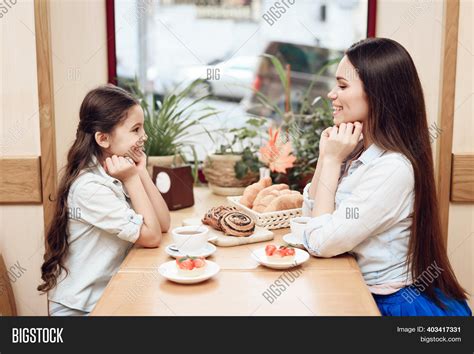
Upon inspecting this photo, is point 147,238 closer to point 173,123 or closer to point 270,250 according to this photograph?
point 270,250

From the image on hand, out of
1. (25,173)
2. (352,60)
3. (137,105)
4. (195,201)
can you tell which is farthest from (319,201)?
(25,173)

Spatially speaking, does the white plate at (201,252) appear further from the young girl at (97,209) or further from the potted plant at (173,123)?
the potted plant at (173,123)

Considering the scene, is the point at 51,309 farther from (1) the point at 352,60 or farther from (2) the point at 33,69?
(1) the point at 352,60

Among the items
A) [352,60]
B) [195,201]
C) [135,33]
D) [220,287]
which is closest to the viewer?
[220,287]

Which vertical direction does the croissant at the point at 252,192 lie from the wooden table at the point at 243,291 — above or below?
above

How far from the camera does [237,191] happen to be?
283 cm

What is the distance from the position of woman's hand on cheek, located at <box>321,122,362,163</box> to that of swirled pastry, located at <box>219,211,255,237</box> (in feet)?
1.12

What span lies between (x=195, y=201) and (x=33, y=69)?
881mm

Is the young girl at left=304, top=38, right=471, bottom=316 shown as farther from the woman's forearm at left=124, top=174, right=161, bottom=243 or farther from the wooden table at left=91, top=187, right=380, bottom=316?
the woman's forearm at left=124, top=174, right=161, bottom=243

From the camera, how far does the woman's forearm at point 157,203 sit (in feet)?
7.25

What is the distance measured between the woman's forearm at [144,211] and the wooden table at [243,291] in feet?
0.24

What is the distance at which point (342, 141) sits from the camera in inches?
78.7

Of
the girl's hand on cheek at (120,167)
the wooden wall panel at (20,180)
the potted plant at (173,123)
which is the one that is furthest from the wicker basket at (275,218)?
the wooden wall panel at (20,180)

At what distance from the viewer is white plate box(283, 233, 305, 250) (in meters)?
2.01
